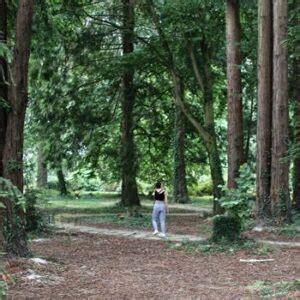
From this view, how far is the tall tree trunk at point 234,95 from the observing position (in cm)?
1905

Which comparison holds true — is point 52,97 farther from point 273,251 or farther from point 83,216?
point 273,251

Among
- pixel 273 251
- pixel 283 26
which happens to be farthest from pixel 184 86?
pixel 273 251

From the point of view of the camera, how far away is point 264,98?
18.2m

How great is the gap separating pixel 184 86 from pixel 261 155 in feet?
22.5

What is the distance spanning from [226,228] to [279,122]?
4793mm

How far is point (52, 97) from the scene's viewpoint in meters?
25.1

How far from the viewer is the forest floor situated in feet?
29.2

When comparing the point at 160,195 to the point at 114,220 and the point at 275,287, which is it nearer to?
the point at 114,220

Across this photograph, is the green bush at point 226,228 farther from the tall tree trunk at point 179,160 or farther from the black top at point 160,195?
the tall tree trunk at point 179,160

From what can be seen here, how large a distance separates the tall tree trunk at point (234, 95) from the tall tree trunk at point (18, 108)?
9.10 meters

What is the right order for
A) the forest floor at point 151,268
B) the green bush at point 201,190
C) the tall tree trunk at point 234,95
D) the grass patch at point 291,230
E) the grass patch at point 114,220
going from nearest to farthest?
the forest floor at point 151,268 < the grass patch at point 291,230 < the tall tree trunk at point 234,95 < the grass patch at point 114,220 < the green bush at point 201,190

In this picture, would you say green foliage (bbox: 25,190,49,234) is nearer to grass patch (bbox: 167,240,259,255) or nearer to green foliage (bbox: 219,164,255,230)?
grass patch (bbox: 167,240,259,255)

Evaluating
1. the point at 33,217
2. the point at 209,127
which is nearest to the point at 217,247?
the point at 33,217

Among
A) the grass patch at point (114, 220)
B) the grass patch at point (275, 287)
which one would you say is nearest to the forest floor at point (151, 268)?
the grass patch at point (275, 287)
